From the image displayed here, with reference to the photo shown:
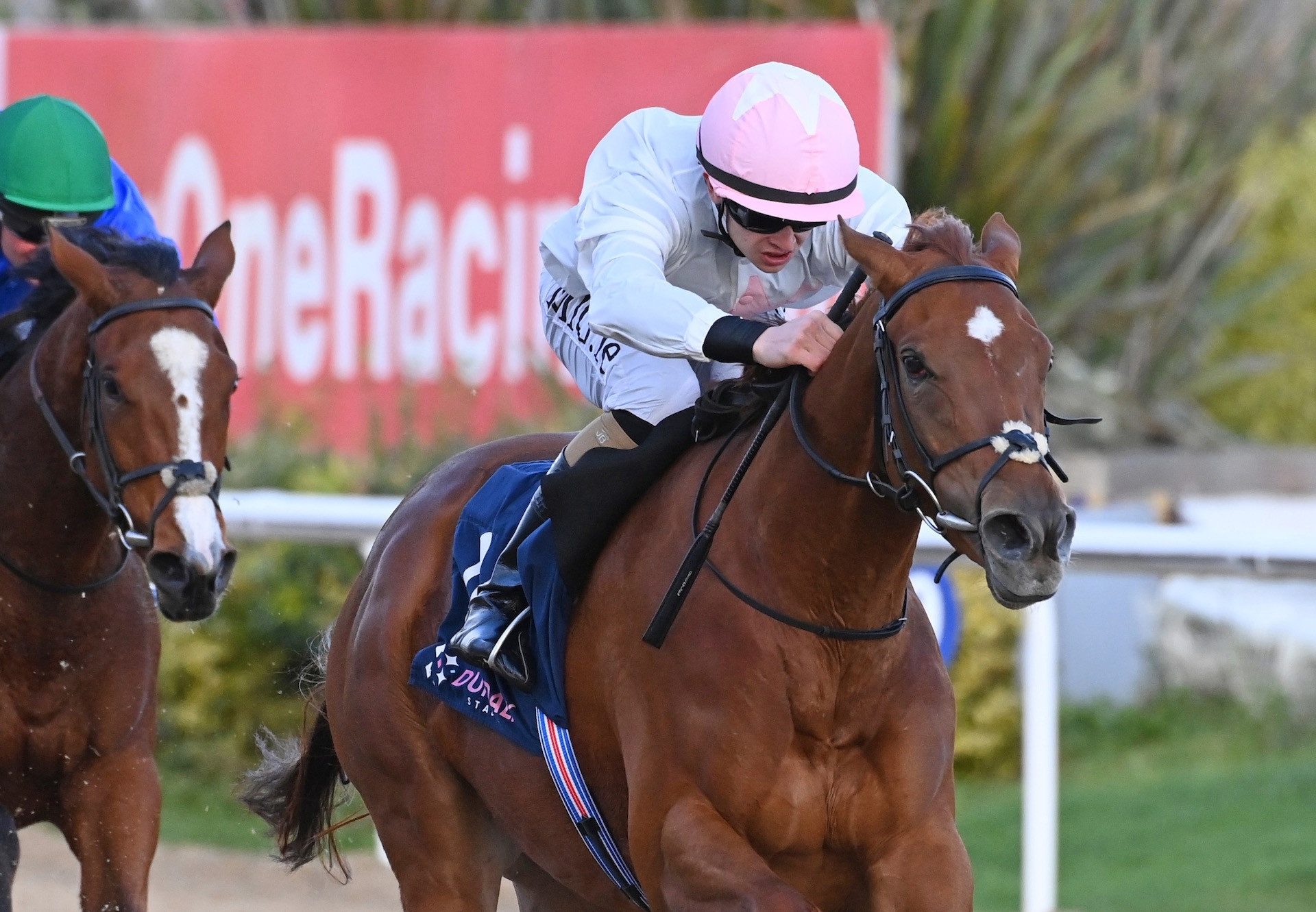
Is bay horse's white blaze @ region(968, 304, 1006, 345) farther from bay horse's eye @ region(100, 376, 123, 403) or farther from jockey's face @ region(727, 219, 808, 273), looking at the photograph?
bay horse's eye @ region(100, 376, 123, 403)

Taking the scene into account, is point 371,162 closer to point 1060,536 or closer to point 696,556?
point 696,556

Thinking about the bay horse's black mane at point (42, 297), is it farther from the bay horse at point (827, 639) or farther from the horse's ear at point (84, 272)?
the bay horse at point (827, 639)

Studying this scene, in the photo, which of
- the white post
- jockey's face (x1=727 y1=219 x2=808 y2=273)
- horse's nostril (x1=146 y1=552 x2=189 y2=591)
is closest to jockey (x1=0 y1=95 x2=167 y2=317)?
horse's nostril (x1=146 y1=552 x2=189 y2=591)

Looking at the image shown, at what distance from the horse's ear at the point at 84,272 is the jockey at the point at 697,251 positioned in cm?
95

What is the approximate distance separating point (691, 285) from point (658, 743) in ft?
3.20

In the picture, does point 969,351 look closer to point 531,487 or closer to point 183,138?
point 531,487

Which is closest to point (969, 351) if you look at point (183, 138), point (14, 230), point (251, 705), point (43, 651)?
point (43, 651)

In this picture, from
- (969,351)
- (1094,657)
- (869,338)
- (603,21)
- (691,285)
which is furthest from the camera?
(603,21)

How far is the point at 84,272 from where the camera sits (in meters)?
4.21

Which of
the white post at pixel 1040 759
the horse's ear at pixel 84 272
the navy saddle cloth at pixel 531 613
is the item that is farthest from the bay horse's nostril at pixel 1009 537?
the white post at pixel 1040 759

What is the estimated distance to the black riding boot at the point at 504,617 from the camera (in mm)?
3834

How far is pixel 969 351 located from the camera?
293cm

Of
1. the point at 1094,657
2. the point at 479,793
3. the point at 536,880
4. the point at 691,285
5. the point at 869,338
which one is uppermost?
the point at 869,338

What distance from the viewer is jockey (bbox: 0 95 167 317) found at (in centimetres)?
469
